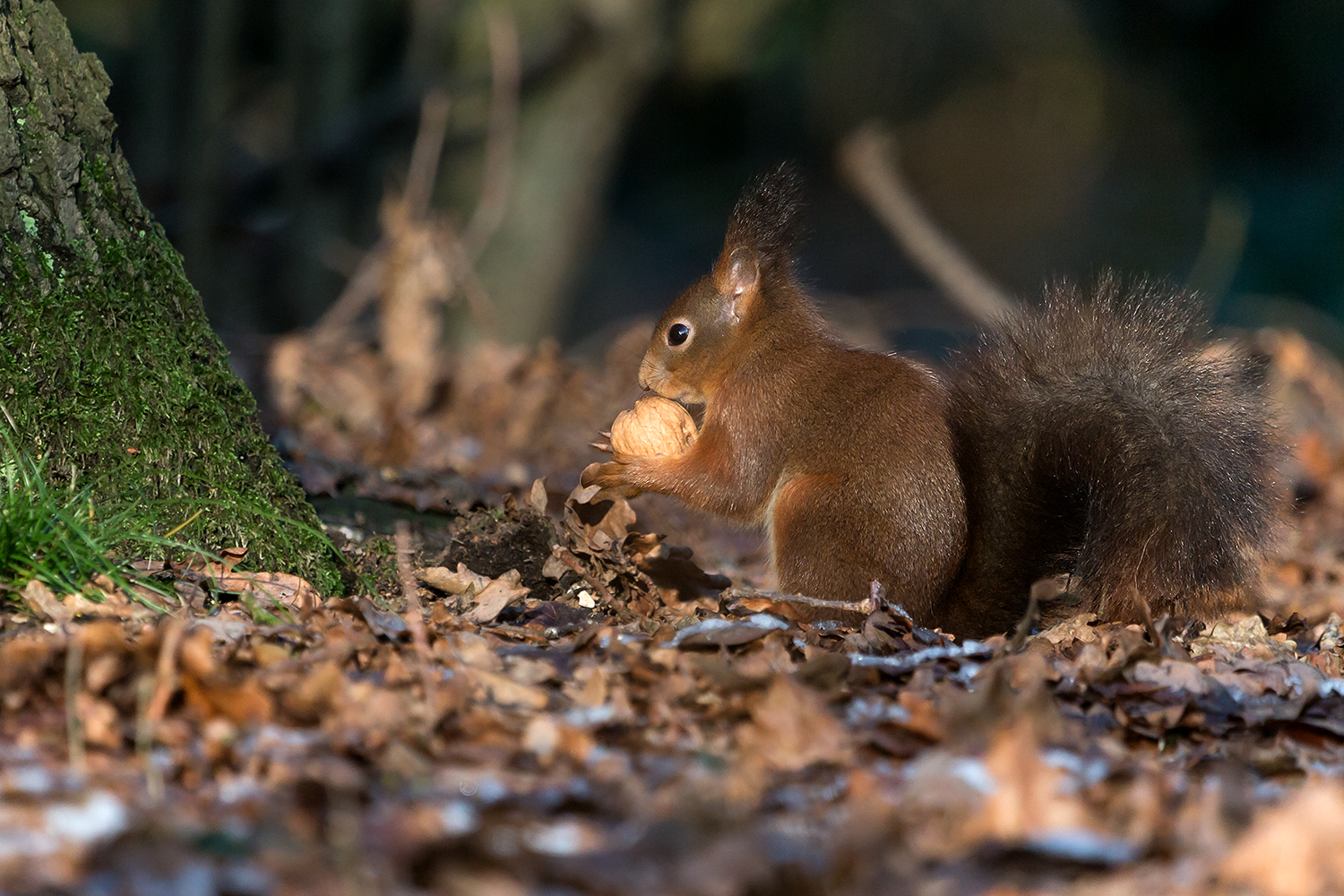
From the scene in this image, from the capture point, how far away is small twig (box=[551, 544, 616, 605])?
3.14 meters

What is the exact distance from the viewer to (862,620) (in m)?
3.05

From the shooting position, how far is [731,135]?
53.2ft

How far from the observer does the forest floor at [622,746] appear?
1438 mm

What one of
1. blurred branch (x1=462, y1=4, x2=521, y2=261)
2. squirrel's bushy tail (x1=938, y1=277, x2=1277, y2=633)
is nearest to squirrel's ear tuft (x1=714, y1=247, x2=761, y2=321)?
squirrel's bushy tail (x1=938, y1=277, x2=1277, y2=633)

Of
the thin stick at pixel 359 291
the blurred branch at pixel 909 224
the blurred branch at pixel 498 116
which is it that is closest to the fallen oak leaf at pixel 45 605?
the thin stick at pixel 359 291

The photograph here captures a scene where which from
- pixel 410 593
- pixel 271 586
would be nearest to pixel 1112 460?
pixel 410 593

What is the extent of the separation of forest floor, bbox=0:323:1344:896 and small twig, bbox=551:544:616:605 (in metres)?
0.01

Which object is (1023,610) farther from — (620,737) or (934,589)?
(620,737)

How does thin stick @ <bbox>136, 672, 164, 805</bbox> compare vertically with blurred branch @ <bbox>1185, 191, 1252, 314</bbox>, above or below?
below

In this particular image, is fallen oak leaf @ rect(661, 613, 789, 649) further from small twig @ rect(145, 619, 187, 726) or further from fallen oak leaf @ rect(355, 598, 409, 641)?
small twig @ rect(145, 619, 187, 726)

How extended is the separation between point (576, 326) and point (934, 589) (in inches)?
480

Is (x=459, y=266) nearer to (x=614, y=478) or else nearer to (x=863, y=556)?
(x=614, y=478)

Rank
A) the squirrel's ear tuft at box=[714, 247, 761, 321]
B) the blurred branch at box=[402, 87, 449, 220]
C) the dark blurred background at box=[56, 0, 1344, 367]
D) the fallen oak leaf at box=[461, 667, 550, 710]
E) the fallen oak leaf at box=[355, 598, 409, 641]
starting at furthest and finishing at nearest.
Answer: the dark blurred background at box=[56, 0, 1344, 367], the blurred branch at box=[402, 87, 449, 220], the squirrel's ear tuft at box=[714, 247, 761, 321], the fallen oak leaf at box=[355, 598, 409, 641], the fallen oak leaf at box=[461, 667, 550, 710]

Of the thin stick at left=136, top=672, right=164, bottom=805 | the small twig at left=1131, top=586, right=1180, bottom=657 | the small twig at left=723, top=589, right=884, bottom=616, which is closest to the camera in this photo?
the thin stick at left=136, top=672, right=164, bottom=805
